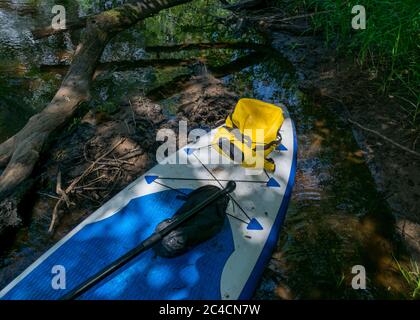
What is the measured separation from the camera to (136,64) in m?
5.75

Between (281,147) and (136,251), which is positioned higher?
(281,147)

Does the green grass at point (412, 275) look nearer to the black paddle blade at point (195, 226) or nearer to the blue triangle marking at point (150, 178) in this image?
the black paddle blade at point (195, 226)

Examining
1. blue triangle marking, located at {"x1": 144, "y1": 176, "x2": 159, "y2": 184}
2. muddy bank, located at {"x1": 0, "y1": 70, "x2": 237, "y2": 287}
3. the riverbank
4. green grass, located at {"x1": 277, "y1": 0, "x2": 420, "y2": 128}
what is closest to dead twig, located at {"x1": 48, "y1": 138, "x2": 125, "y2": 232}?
muddy bank, located at {"x1": 0, "y1": 70, "x2": 237, "y2": 287}

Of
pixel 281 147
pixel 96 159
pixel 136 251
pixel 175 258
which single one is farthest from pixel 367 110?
pixel 136 251

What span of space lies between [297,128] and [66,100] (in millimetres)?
2945

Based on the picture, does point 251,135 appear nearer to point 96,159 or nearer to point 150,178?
point 150,178

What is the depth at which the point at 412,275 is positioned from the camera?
→ 9.37ft

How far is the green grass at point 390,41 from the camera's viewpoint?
149 inches

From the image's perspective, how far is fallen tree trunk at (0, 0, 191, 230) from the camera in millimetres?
3420

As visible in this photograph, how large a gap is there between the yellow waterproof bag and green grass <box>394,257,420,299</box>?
1.42 meters

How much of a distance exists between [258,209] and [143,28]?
5139 millimetres

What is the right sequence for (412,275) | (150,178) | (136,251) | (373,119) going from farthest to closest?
(373,119)
(150,178)
(412,275)
(136,251)

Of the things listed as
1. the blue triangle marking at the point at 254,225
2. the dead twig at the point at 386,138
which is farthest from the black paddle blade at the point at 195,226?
the dead twig at the point at 386,138
